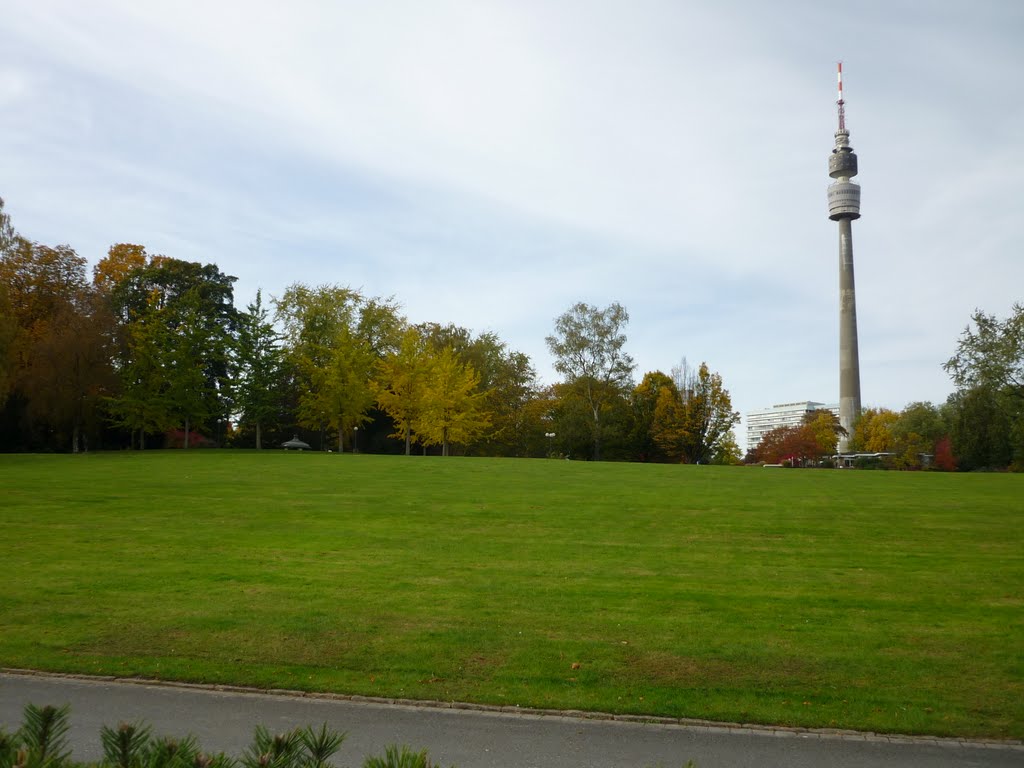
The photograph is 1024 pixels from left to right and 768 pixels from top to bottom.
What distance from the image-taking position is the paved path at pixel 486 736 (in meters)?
6.95

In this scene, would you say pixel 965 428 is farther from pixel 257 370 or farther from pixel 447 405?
pixel 257 370

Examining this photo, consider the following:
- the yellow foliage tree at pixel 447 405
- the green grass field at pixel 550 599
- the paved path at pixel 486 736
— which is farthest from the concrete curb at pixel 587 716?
the yellow foliage tree at pixel 447 405

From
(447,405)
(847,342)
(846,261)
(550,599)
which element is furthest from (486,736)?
(846,261)

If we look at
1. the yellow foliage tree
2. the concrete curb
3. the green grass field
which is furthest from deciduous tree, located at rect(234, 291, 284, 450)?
the concrete curb

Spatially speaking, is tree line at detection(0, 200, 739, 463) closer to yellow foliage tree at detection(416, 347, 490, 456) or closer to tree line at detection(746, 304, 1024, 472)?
yellow foliage tree at detection(416, 347, 490, 456)

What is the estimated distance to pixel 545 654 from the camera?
984 cm

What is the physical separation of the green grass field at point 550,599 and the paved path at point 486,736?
431 millimetres

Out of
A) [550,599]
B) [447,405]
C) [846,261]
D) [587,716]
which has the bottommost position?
[587,716]

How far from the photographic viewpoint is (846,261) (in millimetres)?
103938

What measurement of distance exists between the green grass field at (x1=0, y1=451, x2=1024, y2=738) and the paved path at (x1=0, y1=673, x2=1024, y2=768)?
1.41 ft

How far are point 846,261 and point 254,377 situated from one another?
82339 millimetres

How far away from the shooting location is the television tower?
97250 mm

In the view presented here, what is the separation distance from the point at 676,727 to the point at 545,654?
237 centimetres

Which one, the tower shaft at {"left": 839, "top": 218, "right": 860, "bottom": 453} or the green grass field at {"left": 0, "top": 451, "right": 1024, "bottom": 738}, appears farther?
the tower shaft at {"left": 839, "top": 218, "right": 860, "bottom": 453}
